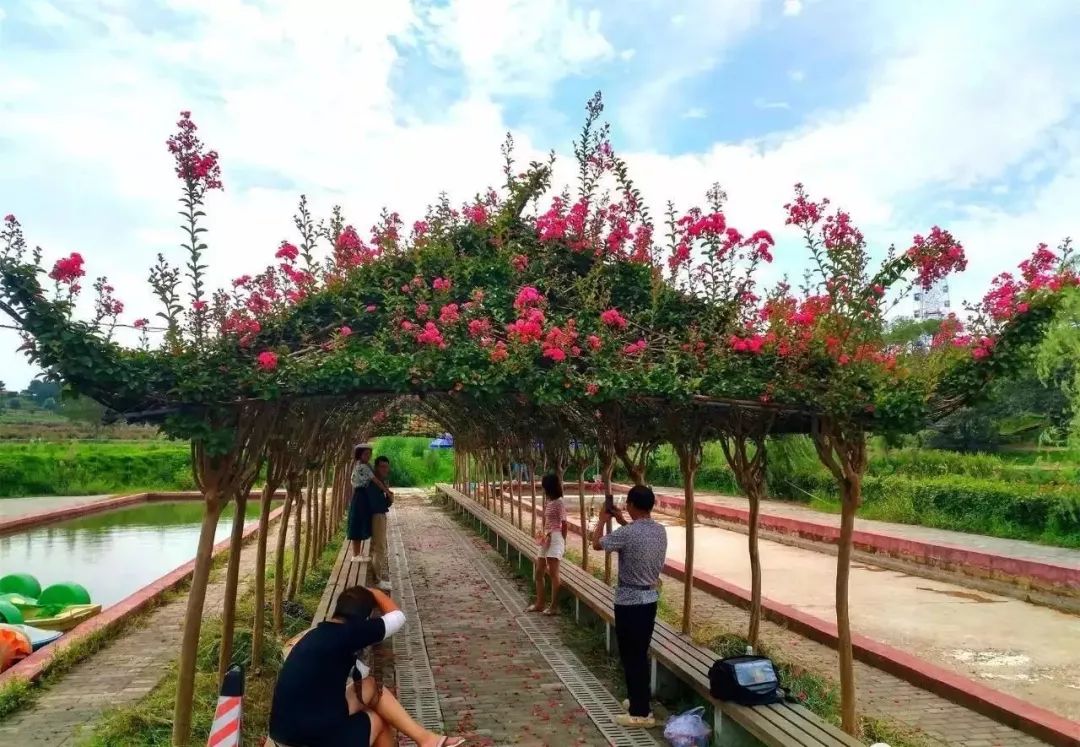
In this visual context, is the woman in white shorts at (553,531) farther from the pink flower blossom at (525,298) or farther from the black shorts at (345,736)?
the black shorts at (345,736)

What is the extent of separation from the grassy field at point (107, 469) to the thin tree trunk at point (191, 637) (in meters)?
32.4

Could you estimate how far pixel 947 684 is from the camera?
6617mm

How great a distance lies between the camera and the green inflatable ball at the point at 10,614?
9.09 m

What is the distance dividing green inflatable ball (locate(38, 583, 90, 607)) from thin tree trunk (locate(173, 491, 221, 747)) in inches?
255

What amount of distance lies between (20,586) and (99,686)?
15.4ft

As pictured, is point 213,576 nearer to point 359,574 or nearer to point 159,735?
point 359,574

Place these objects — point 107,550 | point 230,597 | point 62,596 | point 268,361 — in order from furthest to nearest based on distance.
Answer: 1. point 107,550
2. point 62,596
3. point 230,597
4. point 268,361

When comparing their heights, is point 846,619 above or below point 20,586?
above

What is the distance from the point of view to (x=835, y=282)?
5316 mm

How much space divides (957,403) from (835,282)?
42.3 inches

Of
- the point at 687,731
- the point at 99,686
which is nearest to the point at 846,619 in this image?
the point at 687,731

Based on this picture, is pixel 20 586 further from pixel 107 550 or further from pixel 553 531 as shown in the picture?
pixel 107 550

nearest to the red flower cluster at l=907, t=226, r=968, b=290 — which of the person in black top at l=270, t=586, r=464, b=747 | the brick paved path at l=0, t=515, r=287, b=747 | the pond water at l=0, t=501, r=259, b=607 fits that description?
the person in black top at l=270, t=586, r=464, b=747

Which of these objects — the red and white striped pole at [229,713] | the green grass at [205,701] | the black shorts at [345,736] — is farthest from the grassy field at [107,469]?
the black shorts at [345,736]
